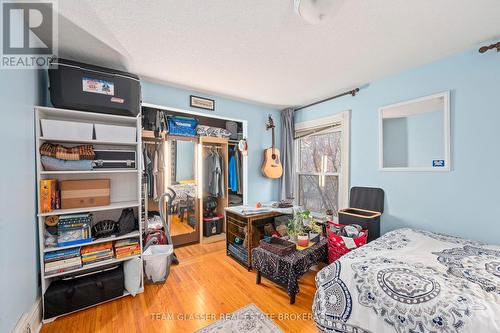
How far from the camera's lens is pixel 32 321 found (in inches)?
54.6

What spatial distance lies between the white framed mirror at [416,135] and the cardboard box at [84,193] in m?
2.97

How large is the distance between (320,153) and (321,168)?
24cm

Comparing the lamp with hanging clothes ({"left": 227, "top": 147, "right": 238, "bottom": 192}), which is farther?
hanging clothes ({"left": 227, "top": 147, "right": 238, "bottom": 192})

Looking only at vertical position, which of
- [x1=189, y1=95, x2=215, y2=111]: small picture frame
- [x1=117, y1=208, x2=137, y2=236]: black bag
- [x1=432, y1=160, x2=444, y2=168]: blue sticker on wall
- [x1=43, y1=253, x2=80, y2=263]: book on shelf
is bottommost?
[x1=43, y1=253, x2=80, y2=263]: book on shelf

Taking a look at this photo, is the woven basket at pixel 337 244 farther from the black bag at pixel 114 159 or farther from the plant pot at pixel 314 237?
the black bag at pixel 114 159

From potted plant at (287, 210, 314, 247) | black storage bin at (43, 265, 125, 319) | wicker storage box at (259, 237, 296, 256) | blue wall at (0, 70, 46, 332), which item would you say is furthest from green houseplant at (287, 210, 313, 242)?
blue wall at (0, 70, 46, 332)

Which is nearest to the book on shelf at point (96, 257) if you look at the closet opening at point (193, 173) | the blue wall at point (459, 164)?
the closet opening at point (193, 173)

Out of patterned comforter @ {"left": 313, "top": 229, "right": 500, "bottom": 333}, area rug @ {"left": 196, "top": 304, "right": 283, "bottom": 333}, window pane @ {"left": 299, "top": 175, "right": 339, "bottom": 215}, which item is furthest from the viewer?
window pane @ {"left": 299, "top": 175, "right": 339, "bottom": 215}

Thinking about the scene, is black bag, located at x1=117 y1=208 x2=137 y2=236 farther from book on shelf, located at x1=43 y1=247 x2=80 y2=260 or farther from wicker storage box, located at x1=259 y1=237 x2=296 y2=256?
wicker storage box, located at x1=259 y1=237 x2=296 y2=256

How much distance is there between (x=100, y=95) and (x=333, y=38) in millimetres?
2016

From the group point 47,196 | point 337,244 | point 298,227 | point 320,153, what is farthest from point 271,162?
point 47,196

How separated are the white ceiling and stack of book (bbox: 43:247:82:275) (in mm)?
1740

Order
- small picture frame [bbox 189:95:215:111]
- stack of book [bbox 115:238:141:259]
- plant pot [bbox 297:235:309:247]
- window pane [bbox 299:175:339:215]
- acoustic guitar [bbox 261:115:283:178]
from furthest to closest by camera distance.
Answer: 1. acoustic guitar [bbox 261:115:283:178]
2. window pane [bbox 299:175:339:215]
3. small picture frame [bbox 189:95:215:111]
4. plant pot [bbox 297:235:309:247]
5. stack of book [bbox 115:238:141:259]

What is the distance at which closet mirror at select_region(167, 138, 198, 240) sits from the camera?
2.97 metres
